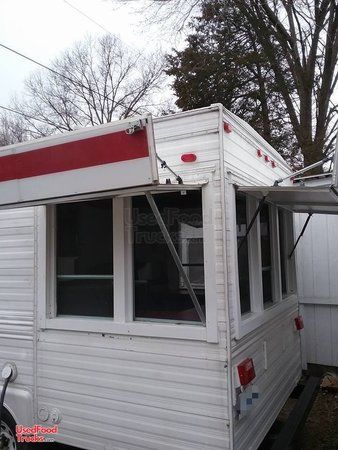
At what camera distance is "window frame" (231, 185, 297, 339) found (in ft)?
9.37

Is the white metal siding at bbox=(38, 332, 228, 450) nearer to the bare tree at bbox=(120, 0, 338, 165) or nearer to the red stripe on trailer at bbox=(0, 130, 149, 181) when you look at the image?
the red stripe on trailer at bbox=(0, 130, 149, 181)

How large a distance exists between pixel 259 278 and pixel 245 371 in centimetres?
92

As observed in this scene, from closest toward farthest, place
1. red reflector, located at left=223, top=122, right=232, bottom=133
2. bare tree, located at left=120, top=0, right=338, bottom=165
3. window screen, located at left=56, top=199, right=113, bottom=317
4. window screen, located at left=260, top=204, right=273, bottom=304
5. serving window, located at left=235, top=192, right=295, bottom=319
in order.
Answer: red reflector, located at left=223, top=122, right=232, bottom=133 → window screen, located at left=56, top=199, right=113, bottom=317 → serving window, located at left=235, top=192, right=295, bottom=319 → window screen, located at left=260, top=204, right=273, bottom=304 → bare tree, located at left=120, top=0, right=338, bottom=165

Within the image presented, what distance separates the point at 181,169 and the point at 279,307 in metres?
1.85

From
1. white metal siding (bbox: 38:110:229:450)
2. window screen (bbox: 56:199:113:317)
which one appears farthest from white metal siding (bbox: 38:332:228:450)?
window screen (bbox: 56:199:113:317)

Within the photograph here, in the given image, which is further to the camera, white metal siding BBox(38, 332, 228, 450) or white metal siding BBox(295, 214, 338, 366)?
white metal siding BBox(295, 214, 338, 366)

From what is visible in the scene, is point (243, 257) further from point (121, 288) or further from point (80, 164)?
point (80, 164)

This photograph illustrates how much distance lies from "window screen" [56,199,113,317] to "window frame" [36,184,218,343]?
58 millimetres

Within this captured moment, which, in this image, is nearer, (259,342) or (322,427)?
(259,342)

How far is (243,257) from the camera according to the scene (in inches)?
134

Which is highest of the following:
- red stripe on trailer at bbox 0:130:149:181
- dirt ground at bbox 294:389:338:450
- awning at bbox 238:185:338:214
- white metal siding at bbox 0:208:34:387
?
red stripe on trailer at bbox 0:130:149:181

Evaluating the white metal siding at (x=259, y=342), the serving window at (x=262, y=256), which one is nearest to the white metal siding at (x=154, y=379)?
the white metal siding at (x=259, y=342)

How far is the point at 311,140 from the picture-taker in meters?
12.9

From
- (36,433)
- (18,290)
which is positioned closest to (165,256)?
(18,290)
